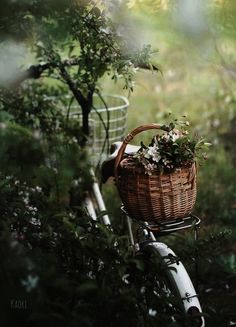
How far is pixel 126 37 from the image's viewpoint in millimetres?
2561

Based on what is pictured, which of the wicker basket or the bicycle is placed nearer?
the bicycle

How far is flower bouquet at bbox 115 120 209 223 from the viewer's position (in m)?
2.14

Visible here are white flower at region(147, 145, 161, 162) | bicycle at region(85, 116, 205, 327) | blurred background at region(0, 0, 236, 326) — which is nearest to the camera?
bicycle at region(85, 116, 205, 327)

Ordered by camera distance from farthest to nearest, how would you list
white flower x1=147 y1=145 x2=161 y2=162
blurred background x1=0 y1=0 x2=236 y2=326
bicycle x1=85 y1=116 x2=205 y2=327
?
1. blurred background x1=0 y1=0 x2=236 y2=326
2. white flower x1=147 y1=145 x2=161 y2=162
3. bicycle x1=85 y1=116 x2=205 y2=327

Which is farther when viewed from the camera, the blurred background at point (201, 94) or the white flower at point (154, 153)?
the blurred background at point (201, 94)

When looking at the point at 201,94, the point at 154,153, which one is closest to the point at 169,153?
the point at 154,153

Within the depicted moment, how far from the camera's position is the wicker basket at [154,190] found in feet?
7.04

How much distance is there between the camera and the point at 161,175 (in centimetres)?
214

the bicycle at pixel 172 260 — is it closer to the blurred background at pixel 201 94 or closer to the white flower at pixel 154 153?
the blurred background at pixel 201 94

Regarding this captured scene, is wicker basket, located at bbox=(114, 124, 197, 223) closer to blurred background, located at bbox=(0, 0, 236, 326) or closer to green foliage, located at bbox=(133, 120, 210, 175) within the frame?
green foliage, located at bbox=(133, 120, 210, 175)

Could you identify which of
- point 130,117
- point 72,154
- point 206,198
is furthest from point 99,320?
point 130,117

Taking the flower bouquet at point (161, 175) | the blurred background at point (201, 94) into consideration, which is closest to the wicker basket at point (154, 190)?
the flower bouquet at point (161, 175)

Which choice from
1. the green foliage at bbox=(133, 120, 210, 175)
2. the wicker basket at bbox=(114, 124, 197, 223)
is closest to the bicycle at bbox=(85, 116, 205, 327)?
the wicker basket at bbox=(114, 124, 197, 223)

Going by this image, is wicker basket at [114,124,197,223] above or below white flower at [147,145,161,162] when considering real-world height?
below
